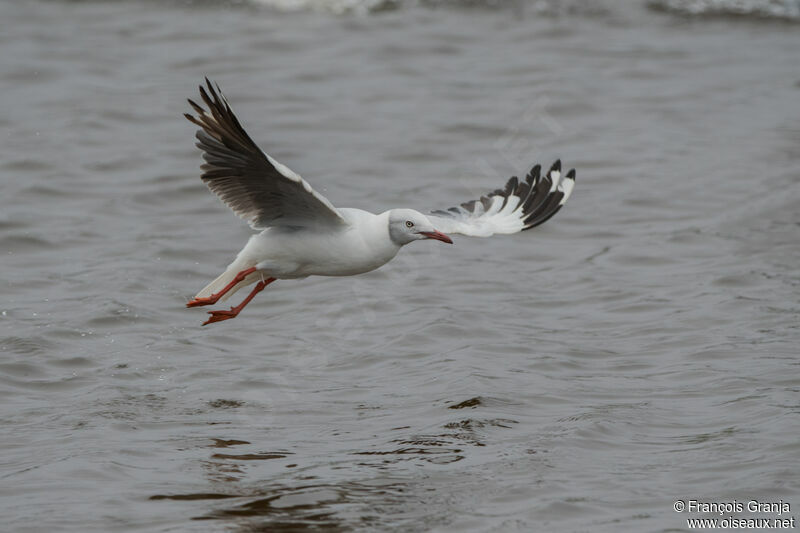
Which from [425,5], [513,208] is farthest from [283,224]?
[425,5]

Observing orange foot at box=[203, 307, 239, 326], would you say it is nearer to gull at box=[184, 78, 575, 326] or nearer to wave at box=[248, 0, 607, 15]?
gull at box=[184, 78, 575, 326]

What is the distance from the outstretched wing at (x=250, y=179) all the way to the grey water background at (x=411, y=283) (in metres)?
1.45

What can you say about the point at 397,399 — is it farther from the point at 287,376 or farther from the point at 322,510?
the point at 322,510

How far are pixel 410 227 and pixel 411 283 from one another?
411cm

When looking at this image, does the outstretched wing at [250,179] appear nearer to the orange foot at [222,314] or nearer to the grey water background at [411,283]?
the orange foot at [222,314]

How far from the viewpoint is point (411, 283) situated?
12.3 meters

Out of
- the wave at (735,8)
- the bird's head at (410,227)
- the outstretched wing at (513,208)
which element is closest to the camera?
the bird's head at (410,227)

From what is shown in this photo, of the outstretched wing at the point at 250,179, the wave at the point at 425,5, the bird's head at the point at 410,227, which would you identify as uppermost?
the wave at the point at 425,5

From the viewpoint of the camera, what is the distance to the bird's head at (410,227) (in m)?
8.16

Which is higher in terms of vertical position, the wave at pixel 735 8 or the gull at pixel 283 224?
the wave at pixel 735 8

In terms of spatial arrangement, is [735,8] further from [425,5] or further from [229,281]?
[229,281]

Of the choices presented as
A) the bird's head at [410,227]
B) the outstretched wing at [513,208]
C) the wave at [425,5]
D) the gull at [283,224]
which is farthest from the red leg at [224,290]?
the wave at [425,5]

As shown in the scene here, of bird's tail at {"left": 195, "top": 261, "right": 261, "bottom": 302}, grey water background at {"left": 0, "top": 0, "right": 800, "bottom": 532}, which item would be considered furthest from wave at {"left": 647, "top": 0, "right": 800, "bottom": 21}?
bird's tail at {"left": 195, "top": 261, "right": 261, "bottom": 302}

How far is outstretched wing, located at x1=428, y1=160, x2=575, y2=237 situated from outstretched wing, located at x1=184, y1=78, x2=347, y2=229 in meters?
1.13
